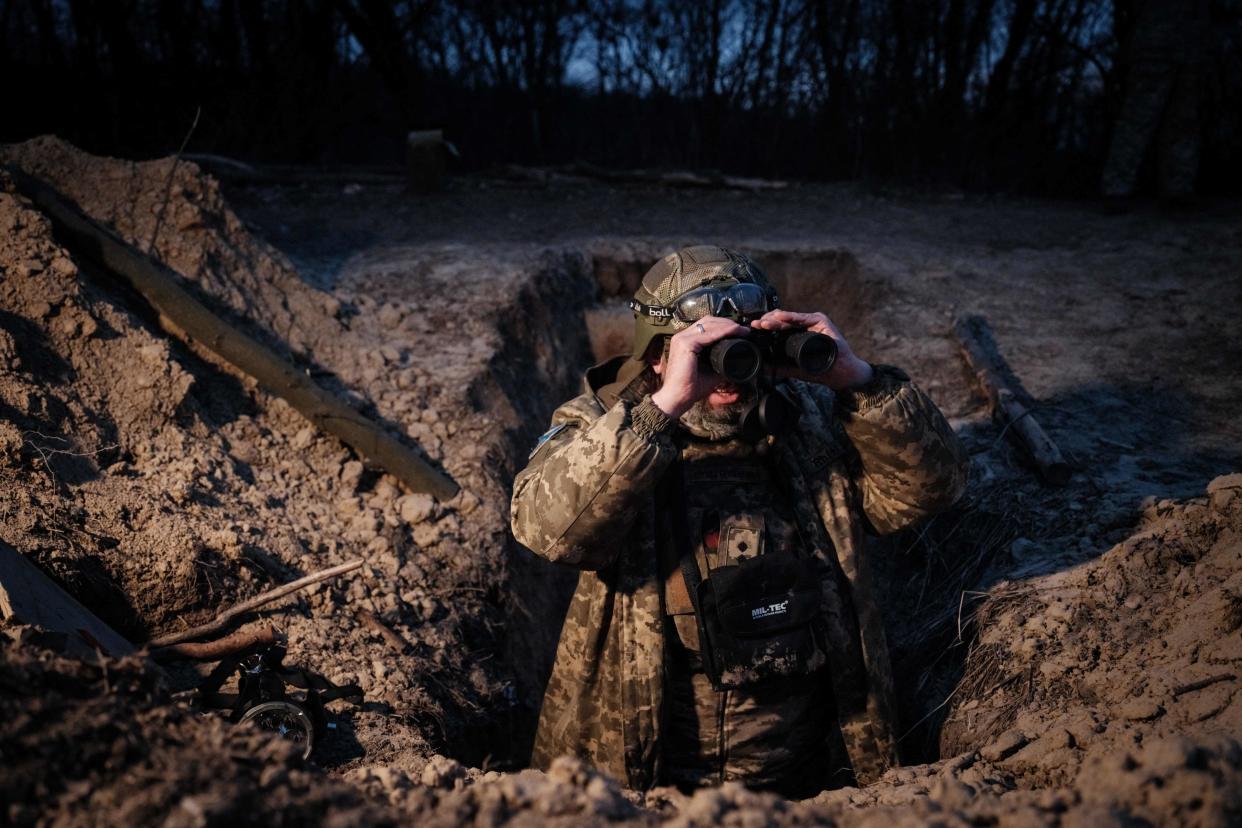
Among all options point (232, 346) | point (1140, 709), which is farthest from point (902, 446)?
point (232, 346)

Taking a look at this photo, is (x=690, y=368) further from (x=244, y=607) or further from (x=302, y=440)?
(x=302, y=440)

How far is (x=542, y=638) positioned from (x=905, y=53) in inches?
328

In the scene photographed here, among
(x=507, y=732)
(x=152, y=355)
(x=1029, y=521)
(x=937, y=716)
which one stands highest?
(x=152, y=355)

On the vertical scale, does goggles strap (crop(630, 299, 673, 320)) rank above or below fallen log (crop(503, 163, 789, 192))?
below

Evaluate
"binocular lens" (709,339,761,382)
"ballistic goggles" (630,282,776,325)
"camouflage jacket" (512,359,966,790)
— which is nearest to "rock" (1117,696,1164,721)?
"camouflage jacket" (512,359,966,790)

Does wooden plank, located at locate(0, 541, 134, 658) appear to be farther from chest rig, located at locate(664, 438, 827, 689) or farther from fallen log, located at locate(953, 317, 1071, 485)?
fallen log, located at locate(953, 317, 1071, 485)

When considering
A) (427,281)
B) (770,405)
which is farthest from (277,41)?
(770,405)

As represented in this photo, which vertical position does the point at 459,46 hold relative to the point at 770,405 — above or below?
above

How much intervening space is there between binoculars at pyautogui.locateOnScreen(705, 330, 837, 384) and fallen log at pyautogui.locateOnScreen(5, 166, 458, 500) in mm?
2031

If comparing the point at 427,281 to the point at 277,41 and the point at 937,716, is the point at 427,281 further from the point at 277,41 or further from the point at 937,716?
the point at 277,41

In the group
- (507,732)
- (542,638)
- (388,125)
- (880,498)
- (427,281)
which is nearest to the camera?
(880,498)

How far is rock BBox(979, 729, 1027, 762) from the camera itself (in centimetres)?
243

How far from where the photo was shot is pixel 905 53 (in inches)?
385

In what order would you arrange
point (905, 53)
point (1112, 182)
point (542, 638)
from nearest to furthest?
point (542, 638) < point (1112, 182) < point (905, 53)
